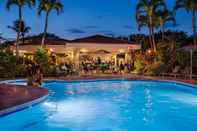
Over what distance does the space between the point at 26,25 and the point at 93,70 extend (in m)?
22.9

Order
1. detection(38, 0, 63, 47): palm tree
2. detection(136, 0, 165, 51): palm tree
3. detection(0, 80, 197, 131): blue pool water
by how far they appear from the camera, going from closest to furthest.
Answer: detection(0, 80, 197, 131): blue pool water
detection(38, 0, 63, 47): palm tree
detection(136, 0, 165, 51): palm tree

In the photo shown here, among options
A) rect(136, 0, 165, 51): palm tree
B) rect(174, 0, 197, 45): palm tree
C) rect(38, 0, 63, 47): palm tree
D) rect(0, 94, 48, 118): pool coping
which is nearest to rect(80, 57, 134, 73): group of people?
rect(174, 0, 197, 45): palm tree

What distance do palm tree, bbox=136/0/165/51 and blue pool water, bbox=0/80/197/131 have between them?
23.2 metres

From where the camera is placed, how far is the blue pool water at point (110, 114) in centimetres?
976

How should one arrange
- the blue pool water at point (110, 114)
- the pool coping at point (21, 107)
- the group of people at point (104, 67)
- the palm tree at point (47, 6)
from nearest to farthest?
the pool coping at point (21, 107)
the blue pool water at point (110, 114)
the group of people at point (104, 67)
the palm tree at point (47, 6)

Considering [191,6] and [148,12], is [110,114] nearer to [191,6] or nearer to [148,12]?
[191,6]

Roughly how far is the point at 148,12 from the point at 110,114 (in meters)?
29.0

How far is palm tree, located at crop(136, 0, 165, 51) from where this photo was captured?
39.5 m

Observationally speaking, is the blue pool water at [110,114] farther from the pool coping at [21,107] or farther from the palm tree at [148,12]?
the palm tree at [148,12]

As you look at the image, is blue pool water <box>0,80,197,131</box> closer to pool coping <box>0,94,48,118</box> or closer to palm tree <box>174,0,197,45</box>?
pool coping <box>0,94,48,118</box>

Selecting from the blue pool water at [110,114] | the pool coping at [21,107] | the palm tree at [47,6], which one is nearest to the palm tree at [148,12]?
the palm tree at [47,6]

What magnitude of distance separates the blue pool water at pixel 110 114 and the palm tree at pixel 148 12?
76.2 ft

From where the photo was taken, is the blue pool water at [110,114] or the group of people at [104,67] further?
the group of people at [104,67]

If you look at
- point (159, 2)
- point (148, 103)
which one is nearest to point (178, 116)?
point (148, 103)
